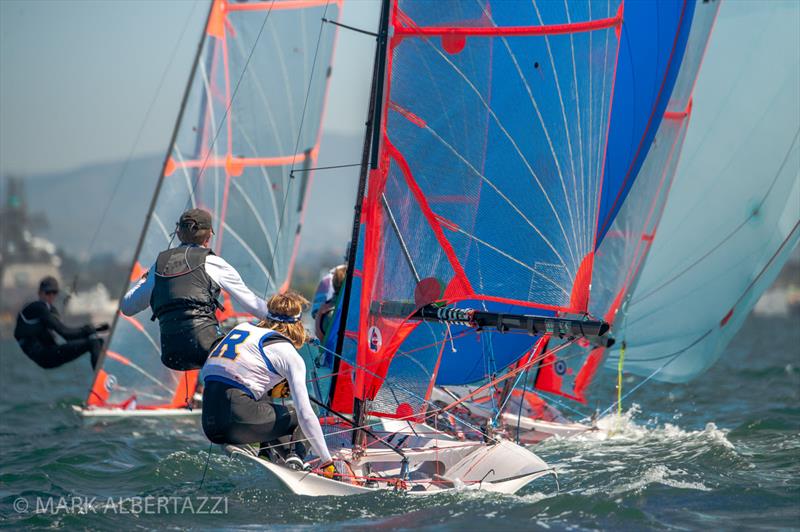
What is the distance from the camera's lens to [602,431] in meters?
9.77

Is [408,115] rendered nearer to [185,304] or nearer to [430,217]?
[430,217]

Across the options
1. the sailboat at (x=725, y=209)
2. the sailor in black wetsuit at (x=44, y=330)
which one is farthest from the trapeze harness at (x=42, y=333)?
the sailboat at (x=725, y=209)

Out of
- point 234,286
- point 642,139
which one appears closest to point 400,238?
point 234,286

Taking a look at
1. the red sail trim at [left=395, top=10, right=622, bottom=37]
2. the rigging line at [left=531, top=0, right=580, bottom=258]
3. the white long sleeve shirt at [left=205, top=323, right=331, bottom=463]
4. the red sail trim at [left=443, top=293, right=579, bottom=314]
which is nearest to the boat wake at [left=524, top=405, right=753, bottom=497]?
the red sail trim at [left=443, top=293, right=579, bottom=314]

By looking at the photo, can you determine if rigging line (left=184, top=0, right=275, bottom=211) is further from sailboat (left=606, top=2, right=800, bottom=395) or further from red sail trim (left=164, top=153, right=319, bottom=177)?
sailboat (left=606, top=2, right=800, bottom=395)

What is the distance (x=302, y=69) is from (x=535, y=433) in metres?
5.34

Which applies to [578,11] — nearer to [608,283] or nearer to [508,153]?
[508,153]

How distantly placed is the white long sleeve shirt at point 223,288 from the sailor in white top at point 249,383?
0.65 feet

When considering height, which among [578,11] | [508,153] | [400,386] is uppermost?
[578,11]

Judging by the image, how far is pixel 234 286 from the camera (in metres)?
6.36

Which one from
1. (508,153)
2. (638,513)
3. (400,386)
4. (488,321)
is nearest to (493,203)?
(508,153)

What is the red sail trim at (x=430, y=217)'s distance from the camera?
7246 millimetres

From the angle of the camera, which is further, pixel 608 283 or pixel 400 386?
pixel 608 283

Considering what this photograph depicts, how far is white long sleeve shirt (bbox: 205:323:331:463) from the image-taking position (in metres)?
6.04
